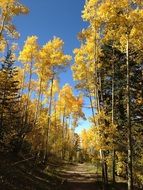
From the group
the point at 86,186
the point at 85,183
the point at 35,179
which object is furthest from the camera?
the point at 85,183

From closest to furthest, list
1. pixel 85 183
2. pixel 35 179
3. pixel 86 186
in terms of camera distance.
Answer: pixel 35 179 → pixel 86 186 → pixel 85 183

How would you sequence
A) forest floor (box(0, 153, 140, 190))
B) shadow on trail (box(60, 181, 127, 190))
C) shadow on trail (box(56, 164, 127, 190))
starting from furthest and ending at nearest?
shadow on trail (box(56, 164, 127, 190))
shadow on trail (box(60, 181, 127, 190))
forest floor (box(0, 153, 140, 190))

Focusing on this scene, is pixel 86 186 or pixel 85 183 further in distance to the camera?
pixel 85 183

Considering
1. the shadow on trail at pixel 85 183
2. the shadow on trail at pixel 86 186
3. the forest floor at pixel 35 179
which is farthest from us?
the shadow on trail at pixel 85 183

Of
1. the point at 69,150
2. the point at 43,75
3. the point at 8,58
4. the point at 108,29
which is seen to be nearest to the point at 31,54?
the point at 43,75

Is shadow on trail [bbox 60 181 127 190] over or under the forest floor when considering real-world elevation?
under

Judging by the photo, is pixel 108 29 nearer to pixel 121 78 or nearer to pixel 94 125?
pixel 94 125

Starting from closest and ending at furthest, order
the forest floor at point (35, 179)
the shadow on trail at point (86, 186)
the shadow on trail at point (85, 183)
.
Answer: the forest floor at point (35, 179)
the shadow on trail at point (86, 186)
the shadow on trail at point (85, 183)

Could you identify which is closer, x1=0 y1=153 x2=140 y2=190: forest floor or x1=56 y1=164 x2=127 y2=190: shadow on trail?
x1=0 y1=153 x2=140 y2=190: forest floor

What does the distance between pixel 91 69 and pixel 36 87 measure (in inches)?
600

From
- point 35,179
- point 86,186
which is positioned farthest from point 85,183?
Result: point 35,179

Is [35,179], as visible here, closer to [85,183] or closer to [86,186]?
[86,186]

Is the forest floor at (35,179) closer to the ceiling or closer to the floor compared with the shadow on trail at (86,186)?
closer to the ceiling

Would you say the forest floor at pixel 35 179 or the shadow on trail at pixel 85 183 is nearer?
the forest floor at pixel 35 179
